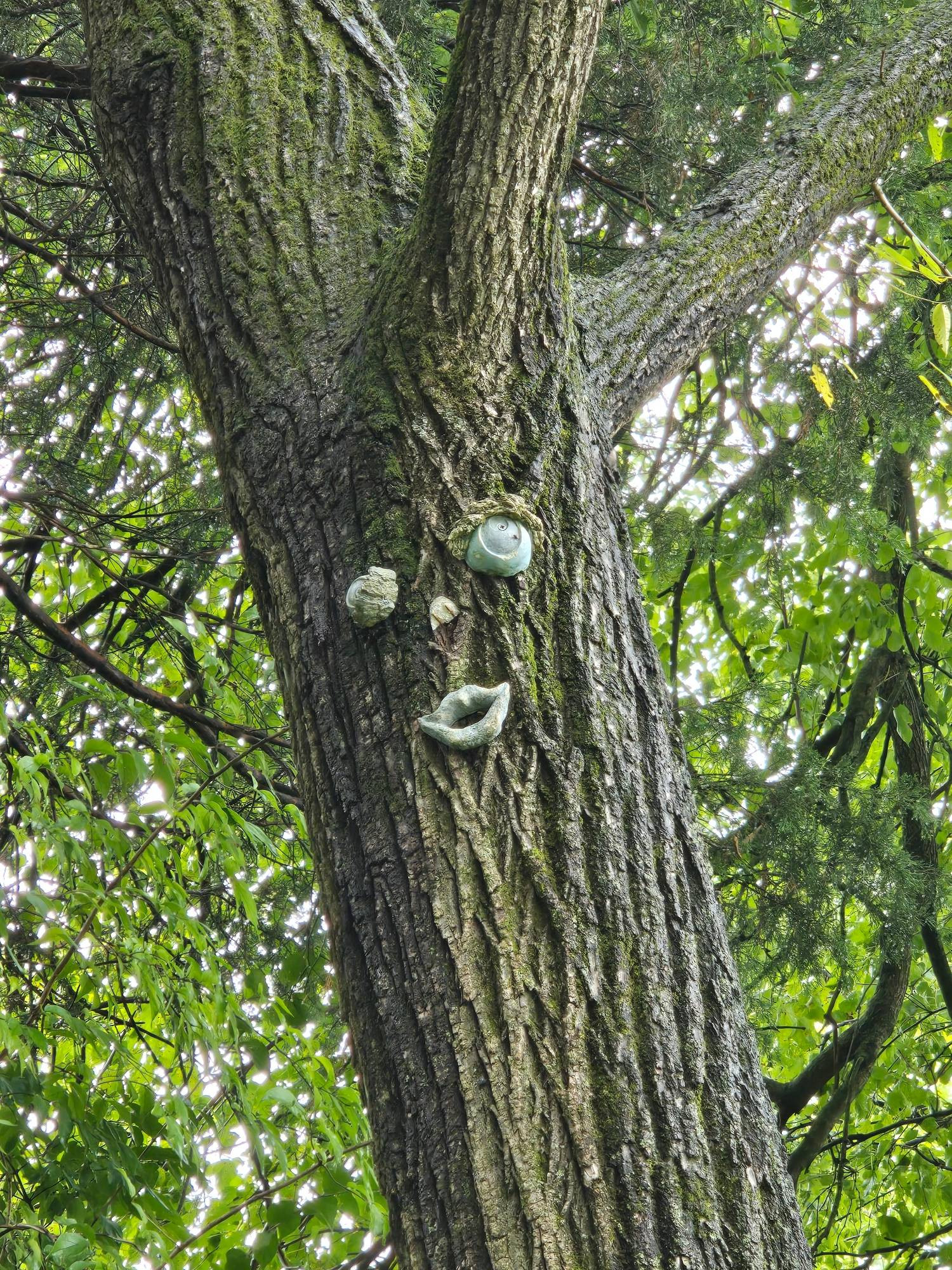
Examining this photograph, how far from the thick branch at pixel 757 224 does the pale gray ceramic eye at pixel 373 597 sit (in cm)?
53

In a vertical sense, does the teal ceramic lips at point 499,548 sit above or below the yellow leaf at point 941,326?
below

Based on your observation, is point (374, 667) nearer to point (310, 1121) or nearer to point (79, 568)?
point (310, 1121)

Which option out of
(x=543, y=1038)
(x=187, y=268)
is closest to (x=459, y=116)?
(x=187, y=268)

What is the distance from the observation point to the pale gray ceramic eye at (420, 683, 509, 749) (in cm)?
120

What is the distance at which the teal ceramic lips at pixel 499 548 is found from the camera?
1301 mm

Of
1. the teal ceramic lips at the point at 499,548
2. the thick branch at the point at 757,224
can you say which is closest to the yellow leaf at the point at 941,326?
the thick branch at the point at 757,224

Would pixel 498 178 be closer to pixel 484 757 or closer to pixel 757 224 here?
pixel 757 224

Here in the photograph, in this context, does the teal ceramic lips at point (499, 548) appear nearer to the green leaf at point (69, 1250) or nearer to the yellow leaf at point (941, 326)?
the green leaf at point (69, 1250)

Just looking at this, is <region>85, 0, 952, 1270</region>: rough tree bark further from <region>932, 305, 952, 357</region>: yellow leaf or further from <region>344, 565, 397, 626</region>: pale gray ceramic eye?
<region>932, 305, 952, 357</region>: yellow leaf

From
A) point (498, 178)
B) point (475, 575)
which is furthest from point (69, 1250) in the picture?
point (498, 178)

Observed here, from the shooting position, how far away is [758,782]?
3.57 m

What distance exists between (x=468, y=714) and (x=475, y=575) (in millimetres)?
187

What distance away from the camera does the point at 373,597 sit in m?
1.29

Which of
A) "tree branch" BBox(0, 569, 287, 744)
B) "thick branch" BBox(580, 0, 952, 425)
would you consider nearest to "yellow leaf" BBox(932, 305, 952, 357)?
"thick branch" BBox(580, 0, 952, 425)
